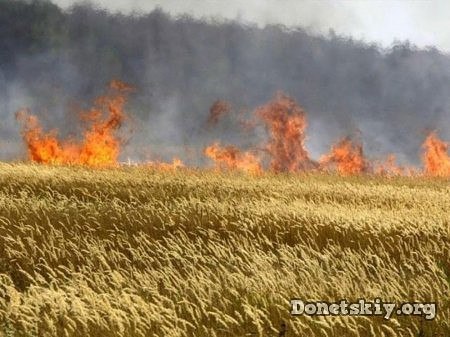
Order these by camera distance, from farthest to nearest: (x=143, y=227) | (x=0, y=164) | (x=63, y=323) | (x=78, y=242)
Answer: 1. (x=0, y=164)
2. (x=143, y=227)
3. (x=78, y=242)
4. (x=63, y=323)

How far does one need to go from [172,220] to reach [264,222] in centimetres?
173

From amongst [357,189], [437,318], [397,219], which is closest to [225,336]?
[437,318]

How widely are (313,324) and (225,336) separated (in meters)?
0.77

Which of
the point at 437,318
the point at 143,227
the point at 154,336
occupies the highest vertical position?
the point at 143,227

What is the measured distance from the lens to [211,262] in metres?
7.57

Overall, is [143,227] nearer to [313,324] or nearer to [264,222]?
[264,222]

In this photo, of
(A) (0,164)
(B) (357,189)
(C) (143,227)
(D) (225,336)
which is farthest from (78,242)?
(A) (0,164)

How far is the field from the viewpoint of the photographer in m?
5.05

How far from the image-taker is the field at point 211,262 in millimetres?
5055

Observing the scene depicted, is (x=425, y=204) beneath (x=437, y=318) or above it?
above

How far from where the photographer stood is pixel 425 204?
14.9 m

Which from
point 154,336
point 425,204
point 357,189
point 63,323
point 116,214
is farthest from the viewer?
point 357,189

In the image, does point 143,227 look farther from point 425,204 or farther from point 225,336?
point 425,204

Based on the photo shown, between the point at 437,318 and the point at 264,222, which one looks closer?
the point at 437,318
